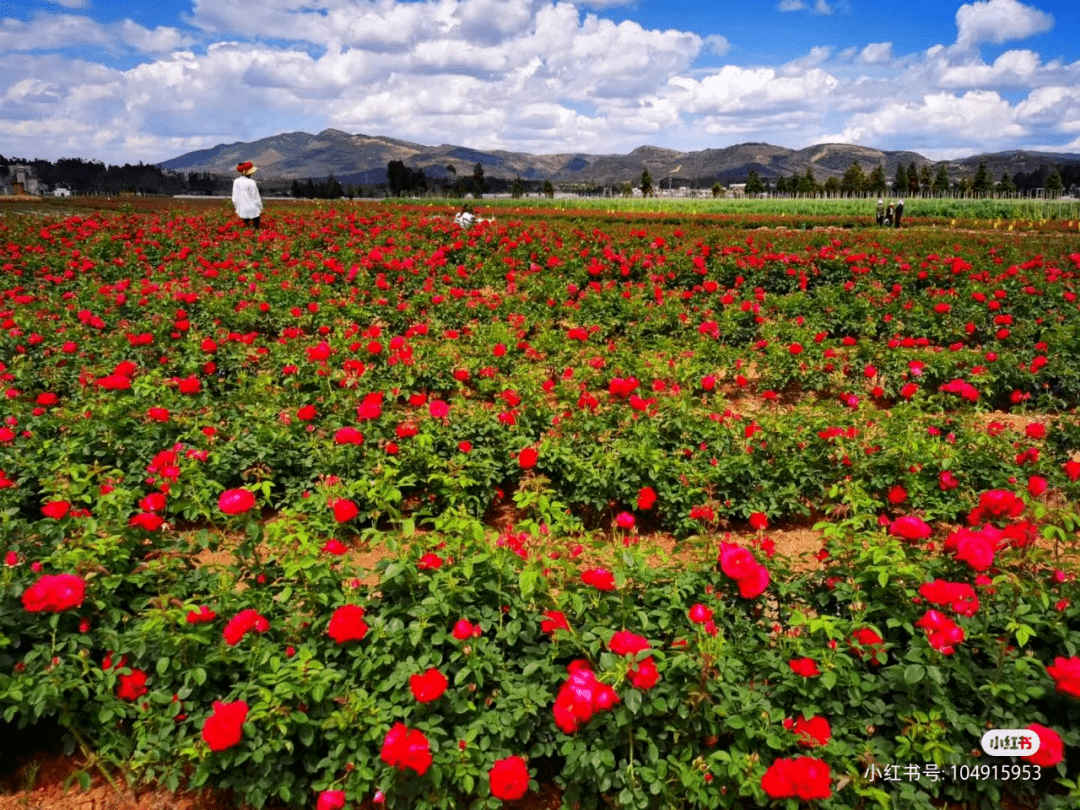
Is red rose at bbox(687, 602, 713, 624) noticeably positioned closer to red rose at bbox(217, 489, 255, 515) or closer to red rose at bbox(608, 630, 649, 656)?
red rose at bbox(608, 630, 649, 656)

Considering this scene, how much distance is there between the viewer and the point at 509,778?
208 cm

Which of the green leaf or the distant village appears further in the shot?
the distant village

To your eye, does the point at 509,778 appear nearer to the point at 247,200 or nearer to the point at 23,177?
the point at 247,200

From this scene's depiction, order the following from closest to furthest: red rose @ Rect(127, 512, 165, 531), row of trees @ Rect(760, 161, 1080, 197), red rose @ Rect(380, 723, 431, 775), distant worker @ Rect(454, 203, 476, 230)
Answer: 1. red rose @ Rect(380, 723, 431, 775)
2. red rose @ Rect(127, 512, 165, 531)
3. distant worker @ Rect(454, 203, 476, 230)
4. row of trees @ Rect(760, 161, 1080, 197)

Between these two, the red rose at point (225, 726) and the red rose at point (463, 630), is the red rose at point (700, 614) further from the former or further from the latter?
the red rose at point (225, 726)

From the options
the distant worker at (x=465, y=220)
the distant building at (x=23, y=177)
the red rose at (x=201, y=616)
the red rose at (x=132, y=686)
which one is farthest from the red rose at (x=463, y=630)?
the distant building at (x=23, y=177)

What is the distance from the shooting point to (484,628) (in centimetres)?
271

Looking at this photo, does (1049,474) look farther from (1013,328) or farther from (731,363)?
(1013,328)

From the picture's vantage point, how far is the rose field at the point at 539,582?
2.38 m

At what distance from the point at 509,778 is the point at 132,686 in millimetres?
1576

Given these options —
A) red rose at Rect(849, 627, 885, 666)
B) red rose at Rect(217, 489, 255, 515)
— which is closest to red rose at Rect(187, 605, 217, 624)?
red rose at Rect(217, 489, 255, 515)

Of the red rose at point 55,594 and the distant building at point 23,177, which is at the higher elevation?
the distant building at point 23,177

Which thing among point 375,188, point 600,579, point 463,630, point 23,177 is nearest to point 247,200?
point 463,630

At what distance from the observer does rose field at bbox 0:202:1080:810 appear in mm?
2379
